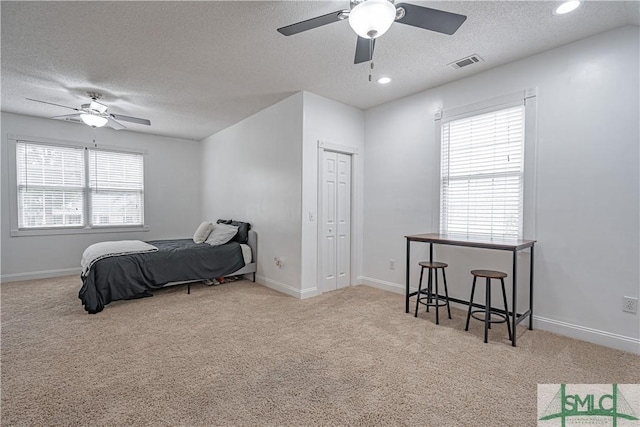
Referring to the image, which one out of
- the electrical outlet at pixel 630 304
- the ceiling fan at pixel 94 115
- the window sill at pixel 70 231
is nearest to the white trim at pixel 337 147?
the ceiling fan at pixel 94 115

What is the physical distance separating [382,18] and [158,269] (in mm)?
3920

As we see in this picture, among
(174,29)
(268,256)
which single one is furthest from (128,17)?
(268,256)

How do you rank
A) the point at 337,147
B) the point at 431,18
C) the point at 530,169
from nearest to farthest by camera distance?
the point at 431,18, the point at 530,169, the point at 337,147

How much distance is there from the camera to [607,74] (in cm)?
267

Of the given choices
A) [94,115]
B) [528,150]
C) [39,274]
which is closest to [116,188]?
[39,274]

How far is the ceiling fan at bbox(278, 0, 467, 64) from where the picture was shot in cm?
171

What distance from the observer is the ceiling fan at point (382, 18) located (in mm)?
1715

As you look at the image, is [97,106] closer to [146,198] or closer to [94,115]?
[94,115]

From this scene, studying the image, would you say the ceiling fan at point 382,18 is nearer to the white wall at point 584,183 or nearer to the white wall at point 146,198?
the white wall at point 584,183

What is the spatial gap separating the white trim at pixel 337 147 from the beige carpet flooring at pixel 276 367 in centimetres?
217

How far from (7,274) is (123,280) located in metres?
2.77

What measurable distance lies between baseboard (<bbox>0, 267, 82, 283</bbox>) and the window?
2.46ft

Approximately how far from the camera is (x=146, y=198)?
20.6ft

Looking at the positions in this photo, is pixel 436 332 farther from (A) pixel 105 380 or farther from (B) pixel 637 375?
(A) pixel 105 380
